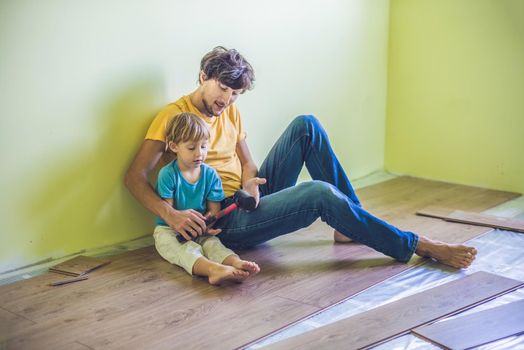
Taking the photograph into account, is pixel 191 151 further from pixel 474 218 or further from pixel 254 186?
pixel 474 218

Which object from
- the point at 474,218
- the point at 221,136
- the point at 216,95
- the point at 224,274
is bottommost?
the point at 474,218

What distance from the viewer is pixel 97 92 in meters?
2.79

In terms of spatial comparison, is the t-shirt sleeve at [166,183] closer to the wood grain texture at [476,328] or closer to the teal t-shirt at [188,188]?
the teal t-shirt at [188,188]

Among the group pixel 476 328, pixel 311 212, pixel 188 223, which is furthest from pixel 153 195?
pixel 476 328

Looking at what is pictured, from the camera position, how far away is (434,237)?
3.05 metres

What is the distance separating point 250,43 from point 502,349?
6.62ft

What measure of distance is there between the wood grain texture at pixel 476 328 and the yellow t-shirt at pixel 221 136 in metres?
1.18

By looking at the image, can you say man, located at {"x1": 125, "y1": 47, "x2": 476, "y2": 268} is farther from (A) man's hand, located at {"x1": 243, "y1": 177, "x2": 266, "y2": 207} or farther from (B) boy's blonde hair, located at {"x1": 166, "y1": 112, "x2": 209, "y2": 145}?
(B) boy's blonde hair, located at {"x1": 166, "y1": 112, "x2": 209, "y2": 145}

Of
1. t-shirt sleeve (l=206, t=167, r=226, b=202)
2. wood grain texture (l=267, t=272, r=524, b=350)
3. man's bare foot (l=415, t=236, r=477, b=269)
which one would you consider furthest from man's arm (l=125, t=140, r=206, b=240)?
man's bare foot (l=415, t=236, r=477, b=269)

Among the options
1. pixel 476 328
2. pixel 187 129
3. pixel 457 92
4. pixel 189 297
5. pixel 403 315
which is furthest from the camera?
pixel 457 92

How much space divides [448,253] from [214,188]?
3.28 feet

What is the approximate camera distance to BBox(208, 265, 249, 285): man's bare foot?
2439 millimetres

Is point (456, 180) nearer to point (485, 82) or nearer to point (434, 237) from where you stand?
point (485, 82)

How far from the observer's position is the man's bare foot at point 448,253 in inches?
103
